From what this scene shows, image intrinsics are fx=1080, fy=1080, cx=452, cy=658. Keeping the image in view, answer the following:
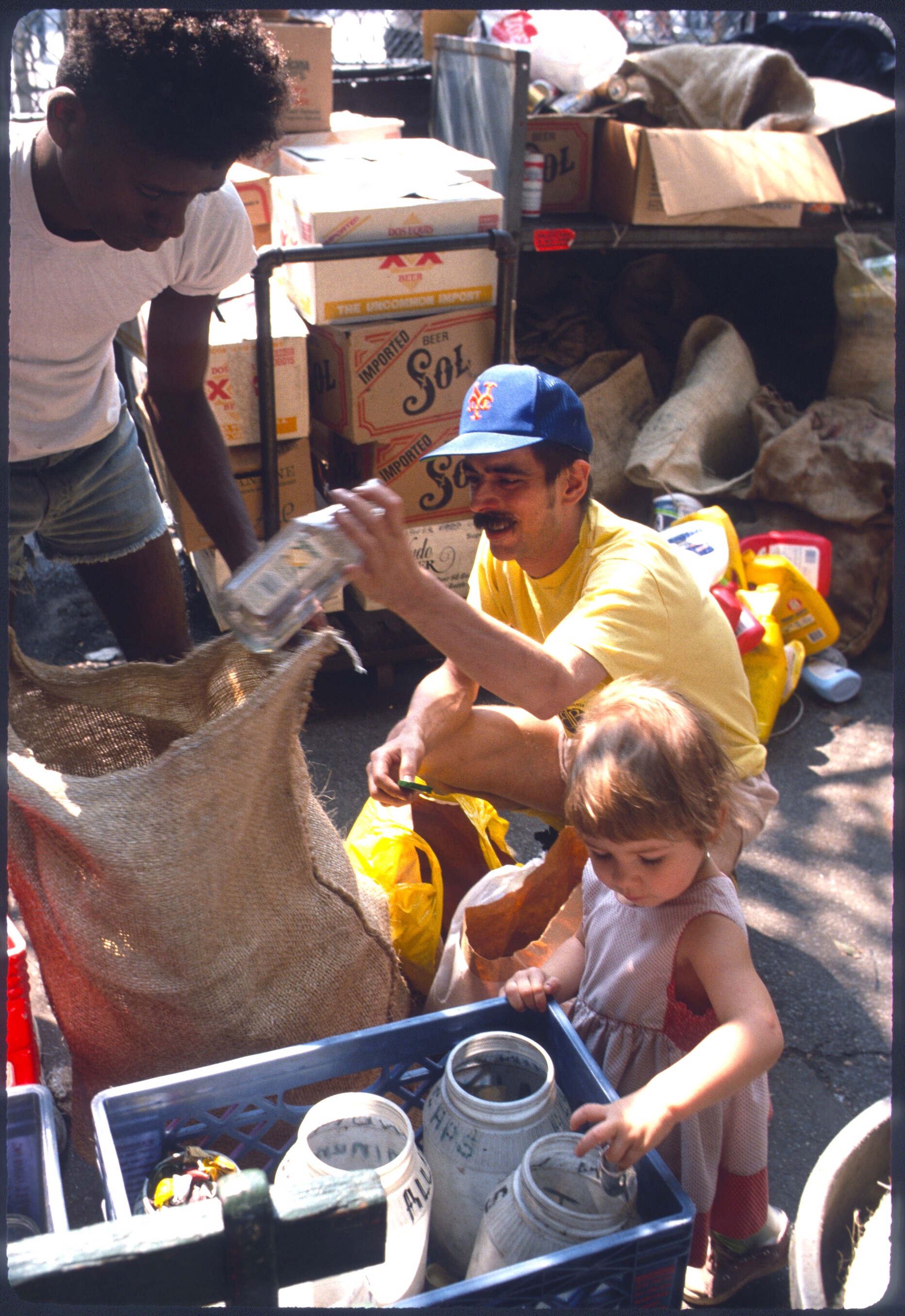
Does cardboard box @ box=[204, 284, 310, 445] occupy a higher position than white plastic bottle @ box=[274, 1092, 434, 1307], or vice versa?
cardboard box @ box=[204, 284, 310, 445]

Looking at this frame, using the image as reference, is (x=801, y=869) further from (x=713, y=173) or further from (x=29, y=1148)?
(x=713, y=173)

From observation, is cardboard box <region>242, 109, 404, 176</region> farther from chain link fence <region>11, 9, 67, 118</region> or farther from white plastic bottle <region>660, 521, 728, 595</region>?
white plastic bottle <region>660, 521, 728, 595</region>

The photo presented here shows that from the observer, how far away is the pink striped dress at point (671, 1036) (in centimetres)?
157

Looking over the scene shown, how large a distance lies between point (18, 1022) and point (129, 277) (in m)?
1.33

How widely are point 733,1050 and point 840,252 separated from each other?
3.85 meters

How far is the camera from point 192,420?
2.22m

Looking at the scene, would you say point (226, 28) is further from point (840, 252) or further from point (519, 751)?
point (840, 252)

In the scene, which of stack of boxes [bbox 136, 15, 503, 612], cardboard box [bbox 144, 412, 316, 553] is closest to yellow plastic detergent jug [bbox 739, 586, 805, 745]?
stack of boxes [bbox 136, 15, 503, 612]

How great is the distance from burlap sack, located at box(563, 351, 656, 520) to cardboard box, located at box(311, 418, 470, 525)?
3.23ft

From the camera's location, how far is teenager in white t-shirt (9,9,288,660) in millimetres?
1643

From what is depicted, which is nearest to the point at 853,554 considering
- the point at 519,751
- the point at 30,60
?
the point at 519,751

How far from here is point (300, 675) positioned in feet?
5.27

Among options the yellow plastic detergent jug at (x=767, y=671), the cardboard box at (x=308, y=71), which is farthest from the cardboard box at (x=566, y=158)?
the yellow plastic detergent jug at (x=767, y=671)

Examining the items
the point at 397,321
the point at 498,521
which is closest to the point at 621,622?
the point at 498,521
